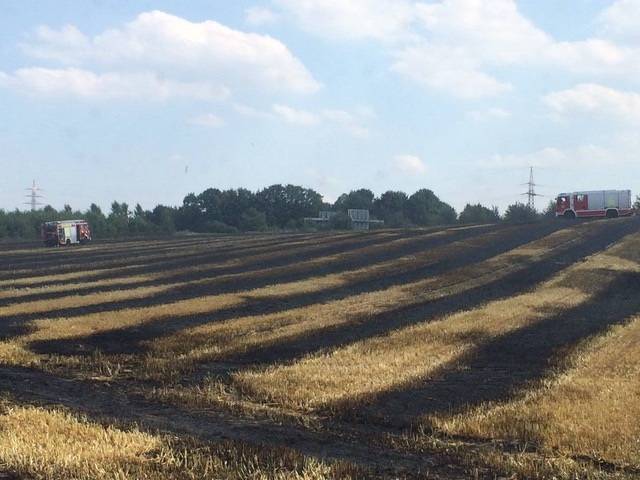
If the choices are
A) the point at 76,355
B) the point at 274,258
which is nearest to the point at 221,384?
the point at 76,355

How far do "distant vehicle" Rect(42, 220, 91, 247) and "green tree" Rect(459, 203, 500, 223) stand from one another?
53797mm

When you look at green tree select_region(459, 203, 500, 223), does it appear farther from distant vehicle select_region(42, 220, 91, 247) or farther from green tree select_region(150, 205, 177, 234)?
distant vehicle select_region(42, 220, 91, 247)

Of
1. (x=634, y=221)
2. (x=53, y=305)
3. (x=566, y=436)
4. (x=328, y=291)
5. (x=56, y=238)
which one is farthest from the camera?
(x=56, y=238)

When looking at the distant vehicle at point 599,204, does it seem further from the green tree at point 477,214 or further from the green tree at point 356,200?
the green tree at point 356,200

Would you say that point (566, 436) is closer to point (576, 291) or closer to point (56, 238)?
point (576, 291)

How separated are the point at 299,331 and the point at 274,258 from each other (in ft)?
80.7

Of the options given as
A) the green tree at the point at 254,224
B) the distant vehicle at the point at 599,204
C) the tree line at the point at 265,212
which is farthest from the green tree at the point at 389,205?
the distant vehicle at the point at 599,204

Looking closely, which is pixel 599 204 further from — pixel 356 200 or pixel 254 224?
pixel 356 200

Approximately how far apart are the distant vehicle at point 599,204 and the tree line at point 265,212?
22819 millimetres

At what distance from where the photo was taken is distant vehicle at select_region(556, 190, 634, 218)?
220 ft

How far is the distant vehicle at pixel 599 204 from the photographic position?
67.1 meters

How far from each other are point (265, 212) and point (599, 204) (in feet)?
254

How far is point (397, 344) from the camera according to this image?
16.8 meters

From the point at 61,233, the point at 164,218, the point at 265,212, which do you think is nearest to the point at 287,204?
the point at 265,212
